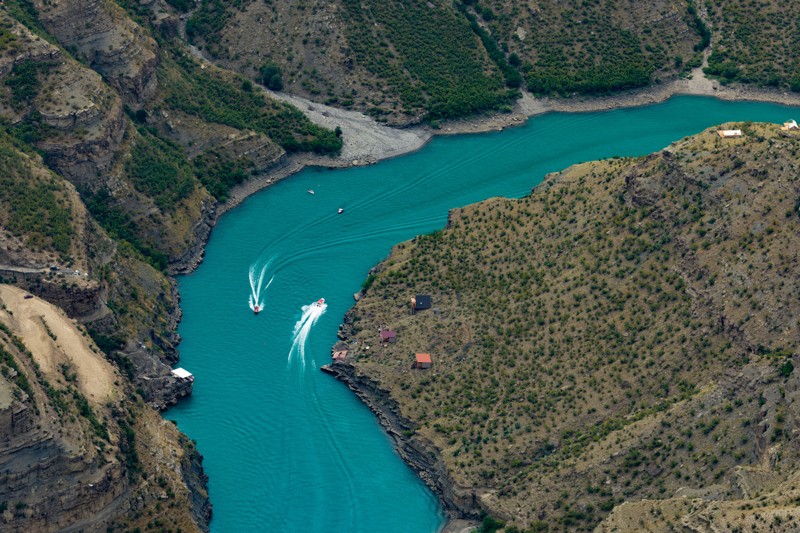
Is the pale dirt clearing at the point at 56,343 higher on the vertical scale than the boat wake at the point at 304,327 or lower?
higher

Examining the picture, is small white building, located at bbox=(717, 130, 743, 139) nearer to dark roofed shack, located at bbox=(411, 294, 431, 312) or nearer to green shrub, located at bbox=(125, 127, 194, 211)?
dark roofed shack, located at bbox=(411, 294, 431, 312)

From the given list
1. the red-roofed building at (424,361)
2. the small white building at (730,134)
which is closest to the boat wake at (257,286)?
the red-roofed building at (424,361)

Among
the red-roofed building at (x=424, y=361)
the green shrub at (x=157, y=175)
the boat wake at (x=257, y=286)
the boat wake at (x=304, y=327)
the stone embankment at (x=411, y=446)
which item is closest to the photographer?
the stone embankment at (x=411, y=446)

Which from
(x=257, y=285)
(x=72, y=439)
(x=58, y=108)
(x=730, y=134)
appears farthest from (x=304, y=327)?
(x=730, y=134)

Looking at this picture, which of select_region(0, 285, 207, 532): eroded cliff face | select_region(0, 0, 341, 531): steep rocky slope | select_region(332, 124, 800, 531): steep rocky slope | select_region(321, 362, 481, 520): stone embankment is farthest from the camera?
select_region(321, 362, 481, 520): stone embankment

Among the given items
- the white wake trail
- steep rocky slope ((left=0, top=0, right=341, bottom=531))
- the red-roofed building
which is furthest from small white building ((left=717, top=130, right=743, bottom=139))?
steep rocky slope ((left=0, top=0, right=341, bottom=531))

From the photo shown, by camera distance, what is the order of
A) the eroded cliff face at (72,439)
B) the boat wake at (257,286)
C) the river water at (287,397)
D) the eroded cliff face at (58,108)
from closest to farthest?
the eroded cliff face at (72,439) < the river water at (287,397) < the boat wake at (257,286) < the eroded cliff face at (58,108)

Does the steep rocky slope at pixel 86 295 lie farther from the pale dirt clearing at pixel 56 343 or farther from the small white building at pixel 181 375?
the small white building at pixel 181 375
